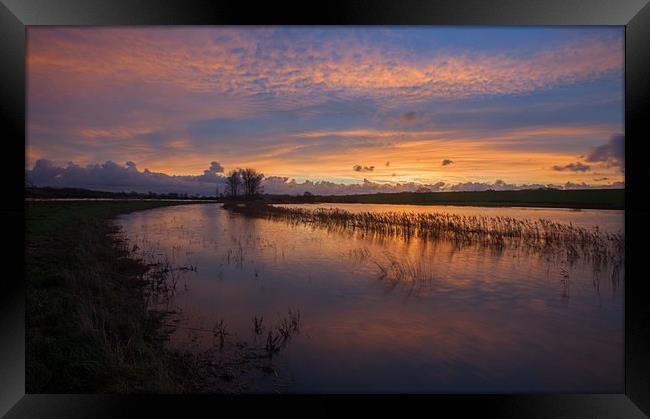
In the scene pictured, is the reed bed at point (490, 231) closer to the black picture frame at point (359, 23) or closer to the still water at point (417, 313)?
the still water at point (417, 313)

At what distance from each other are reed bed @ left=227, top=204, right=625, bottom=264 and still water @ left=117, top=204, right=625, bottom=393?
39cm

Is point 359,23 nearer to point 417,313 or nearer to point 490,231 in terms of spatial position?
point 417,313

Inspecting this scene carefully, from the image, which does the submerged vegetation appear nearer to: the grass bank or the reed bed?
the grass bank

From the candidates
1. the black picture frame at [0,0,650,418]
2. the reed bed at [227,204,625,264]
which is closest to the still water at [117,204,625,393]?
the reed bed at [227,204,625,264]

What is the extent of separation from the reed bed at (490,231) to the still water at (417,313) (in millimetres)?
395

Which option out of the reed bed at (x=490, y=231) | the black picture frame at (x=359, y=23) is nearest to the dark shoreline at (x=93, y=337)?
the black picture frame at (x=359, y=23)

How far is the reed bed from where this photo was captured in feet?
28.1

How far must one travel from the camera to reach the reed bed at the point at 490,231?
857cm

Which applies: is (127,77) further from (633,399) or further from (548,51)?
(633,399)

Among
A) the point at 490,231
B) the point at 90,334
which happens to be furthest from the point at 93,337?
the point at 490,231

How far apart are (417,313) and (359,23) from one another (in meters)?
4.45

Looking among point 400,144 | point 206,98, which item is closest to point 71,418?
point 206,98

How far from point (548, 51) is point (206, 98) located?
577cm

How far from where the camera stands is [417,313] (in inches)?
252
